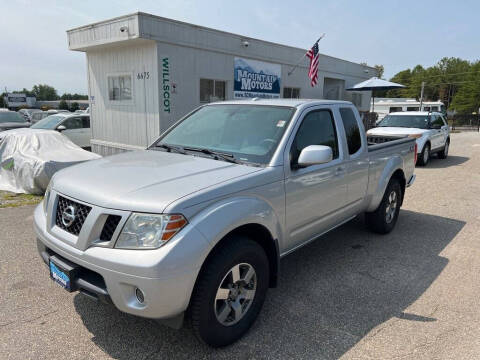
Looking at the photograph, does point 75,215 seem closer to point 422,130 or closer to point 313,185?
point 313,185

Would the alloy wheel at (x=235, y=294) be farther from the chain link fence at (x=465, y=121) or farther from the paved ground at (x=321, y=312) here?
the chain link fence at (x=465, y=121)

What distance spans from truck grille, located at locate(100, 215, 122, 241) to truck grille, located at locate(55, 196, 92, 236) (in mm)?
191

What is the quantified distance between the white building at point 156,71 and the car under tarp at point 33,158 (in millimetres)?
3183

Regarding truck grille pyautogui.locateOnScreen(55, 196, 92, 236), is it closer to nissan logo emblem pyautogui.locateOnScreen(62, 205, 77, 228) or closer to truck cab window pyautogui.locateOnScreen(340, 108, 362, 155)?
nissan logo emblem pyautogui.locateOnScreen(62, 205, 77, 228)

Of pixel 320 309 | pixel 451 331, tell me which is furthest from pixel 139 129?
pixel 451 331

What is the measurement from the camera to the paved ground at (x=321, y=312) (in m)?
2.77

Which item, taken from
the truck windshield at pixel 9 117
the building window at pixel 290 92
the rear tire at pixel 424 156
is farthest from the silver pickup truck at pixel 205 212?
the truck windshield at pixel 9 117

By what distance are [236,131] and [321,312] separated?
186 cm

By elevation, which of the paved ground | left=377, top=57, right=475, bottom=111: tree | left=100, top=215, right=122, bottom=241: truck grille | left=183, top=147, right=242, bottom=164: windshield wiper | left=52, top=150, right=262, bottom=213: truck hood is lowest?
the paved ground

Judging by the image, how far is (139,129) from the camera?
11.3 meters

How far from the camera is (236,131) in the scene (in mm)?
3594

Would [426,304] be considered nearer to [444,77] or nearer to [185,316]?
[185,316]

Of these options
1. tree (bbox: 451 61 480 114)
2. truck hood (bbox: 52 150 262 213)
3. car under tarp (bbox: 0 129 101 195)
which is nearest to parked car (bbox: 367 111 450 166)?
car under tarp (bbox: 0 129 101 195)

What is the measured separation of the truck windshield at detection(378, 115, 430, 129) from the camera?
42.0 ft
